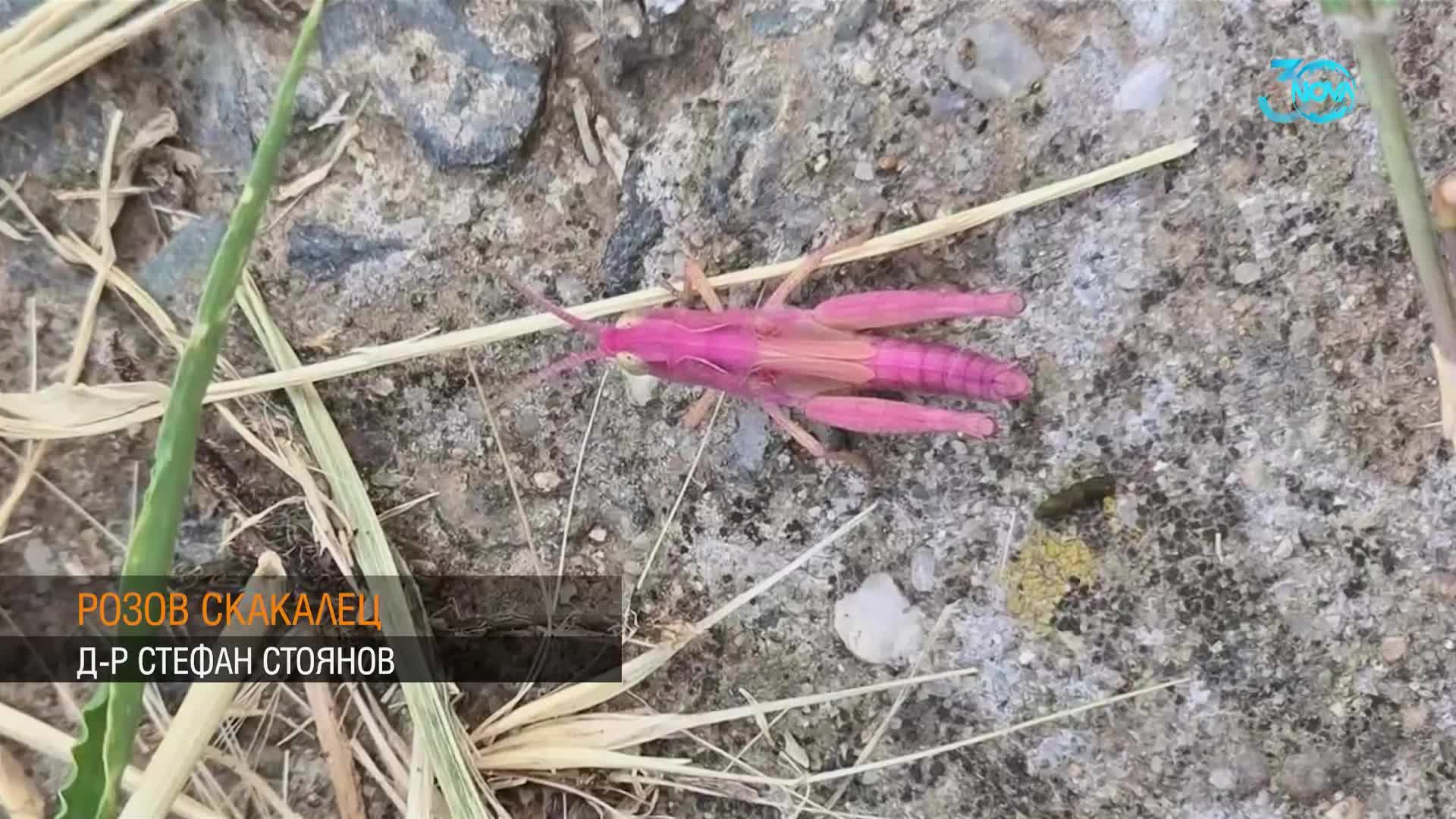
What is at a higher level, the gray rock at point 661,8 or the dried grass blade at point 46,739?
the gray rock at point 661,8

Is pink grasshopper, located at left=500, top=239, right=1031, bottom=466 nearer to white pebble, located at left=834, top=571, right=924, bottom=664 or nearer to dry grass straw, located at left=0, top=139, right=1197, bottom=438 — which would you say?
dry grass straw, located at left=0, top=139, right=1197, bottom=438

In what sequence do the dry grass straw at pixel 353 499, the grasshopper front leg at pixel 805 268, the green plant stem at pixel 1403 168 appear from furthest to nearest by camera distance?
1. the dry grass straw at pixel 353 499
2. the grasshopper front leg at pixel 805 268
3. the green plant stem at pixel 1403 168

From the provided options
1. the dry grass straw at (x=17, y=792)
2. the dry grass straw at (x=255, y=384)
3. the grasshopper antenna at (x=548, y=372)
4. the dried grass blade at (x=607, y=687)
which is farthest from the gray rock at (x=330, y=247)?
the dry grass straw at (x=17, y=792)

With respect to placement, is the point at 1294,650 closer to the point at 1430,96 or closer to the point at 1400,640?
the point at 1400,640

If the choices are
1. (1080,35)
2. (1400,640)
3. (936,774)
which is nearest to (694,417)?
(936,774)

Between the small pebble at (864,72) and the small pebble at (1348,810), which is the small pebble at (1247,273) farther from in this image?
the small pebble at (1348,810)

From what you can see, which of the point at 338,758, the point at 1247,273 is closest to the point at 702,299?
the point at 1247,273

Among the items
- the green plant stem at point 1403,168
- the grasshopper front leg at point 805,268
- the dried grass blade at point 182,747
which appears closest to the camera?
the green plant stem at point 1403,168
